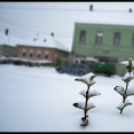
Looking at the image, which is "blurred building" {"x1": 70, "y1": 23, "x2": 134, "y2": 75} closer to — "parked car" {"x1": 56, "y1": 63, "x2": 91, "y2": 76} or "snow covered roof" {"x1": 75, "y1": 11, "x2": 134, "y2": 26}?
"snow covered roof" {"x1": 75, "y1": 11, "x2": 134, "y2": 26}

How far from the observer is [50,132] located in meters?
2.33

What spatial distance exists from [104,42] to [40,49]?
12.6 m

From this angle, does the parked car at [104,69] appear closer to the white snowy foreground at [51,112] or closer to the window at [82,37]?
the window at [82,37]

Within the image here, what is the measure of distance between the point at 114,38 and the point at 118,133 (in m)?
18.5

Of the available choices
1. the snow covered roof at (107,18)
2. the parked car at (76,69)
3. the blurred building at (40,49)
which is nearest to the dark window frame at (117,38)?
the snow covered roof at (107,18)

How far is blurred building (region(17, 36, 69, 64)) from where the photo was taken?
79.2 feet

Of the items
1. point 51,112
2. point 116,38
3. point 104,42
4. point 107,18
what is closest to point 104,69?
point 104,42

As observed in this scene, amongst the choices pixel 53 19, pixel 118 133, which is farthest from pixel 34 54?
pixel 118 133

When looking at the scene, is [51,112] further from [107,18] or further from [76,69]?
[107,18]

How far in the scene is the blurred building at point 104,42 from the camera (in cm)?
1825

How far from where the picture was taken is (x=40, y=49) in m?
25.0

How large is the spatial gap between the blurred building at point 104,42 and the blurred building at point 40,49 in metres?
5.59

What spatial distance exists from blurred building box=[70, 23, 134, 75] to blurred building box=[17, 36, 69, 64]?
559 cm

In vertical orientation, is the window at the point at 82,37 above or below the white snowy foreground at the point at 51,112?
Answer: above
